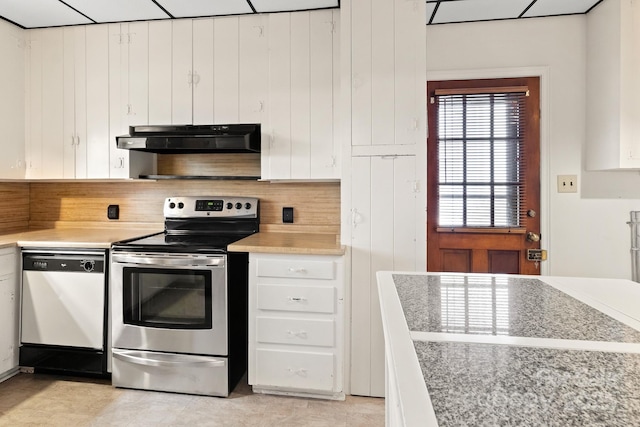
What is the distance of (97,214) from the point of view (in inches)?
121

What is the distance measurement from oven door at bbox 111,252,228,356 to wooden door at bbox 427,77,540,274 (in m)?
1.54

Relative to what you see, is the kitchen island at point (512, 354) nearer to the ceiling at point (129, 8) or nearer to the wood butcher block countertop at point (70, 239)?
the wood butcher block countertop at point (70, 239)

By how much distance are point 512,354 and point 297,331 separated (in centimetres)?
166

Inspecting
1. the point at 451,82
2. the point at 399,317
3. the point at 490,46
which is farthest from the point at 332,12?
the point at 399,317

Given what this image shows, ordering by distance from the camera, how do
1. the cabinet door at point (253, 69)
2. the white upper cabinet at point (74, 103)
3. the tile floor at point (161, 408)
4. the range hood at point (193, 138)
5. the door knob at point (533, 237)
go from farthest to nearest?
1. the white upper cabinet at point (74, 103)
2. the door knob at point (533, 237)
3. the cabinet door at point (253, 69)
4. the range hood at point (193, 138)
5. the tile floor at point (161, 408)

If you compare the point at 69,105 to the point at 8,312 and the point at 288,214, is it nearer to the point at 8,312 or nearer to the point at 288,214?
the point at 8,312

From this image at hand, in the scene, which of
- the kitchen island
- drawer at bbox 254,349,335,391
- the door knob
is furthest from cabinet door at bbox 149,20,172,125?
the door knob

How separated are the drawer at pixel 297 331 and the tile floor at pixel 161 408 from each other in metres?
0.36

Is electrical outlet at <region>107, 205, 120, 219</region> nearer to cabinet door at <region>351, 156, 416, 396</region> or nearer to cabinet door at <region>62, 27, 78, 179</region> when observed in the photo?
cabinet door at <region>62, 27, 78, 179</region>

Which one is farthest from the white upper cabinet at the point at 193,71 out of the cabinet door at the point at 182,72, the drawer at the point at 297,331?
the drawer at the point at 297,331

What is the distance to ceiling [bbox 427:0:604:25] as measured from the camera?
2.46 meters

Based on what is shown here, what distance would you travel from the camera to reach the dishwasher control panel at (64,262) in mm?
2365

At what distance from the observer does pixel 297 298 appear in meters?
2.21

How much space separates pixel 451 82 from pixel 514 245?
4.09ft
